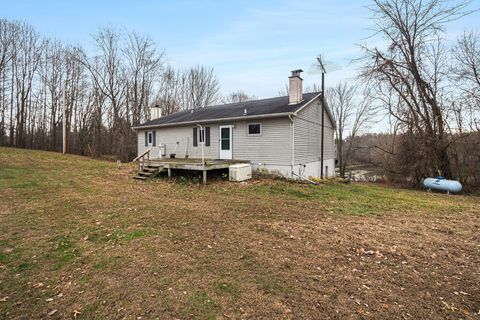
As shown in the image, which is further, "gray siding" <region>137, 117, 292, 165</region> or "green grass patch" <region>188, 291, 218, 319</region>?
"gray siding" <region>137, 117, 292, 165</region>

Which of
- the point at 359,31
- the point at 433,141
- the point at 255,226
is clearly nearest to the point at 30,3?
the point at 255,226

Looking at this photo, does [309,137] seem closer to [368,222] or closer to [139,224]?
[368,222]

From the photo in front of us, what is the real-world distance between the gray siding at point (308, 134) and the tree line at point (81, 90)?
19198 mm

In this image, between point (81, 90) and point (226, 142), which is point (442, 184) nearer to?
point (226, 142)

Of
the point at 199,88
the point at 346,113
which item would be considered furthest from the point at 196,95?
the point at 346,113

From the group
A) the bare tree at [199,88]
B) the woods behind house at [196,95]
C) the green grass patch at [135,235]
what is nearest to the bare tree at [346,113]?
the woods behind house at [196,95]

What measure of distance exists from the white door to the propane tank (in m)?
10.7

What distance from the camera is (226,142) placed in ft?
42.0

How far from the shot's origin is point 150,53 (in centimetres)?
2678

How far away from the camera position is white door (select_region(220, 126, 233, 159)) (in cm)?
1265

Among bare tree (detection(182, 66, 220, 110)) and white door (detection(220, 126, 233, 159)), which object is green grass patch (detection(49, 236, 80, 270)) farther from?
bare tree (detection(182, 66, 220, 110))

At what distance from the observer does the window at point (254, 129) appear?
465 inches

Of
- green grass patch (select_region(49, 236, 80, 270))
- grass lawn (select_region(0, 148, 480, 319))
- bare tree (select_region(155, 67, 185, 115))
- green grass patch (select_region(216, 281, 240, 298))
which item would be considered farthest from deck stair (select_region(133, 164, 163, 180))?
bare tree (select_region(155, 67, 185, 115))

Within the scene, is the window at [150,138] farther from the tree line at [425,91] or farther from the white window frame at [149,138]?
the tree line at [425,91]
